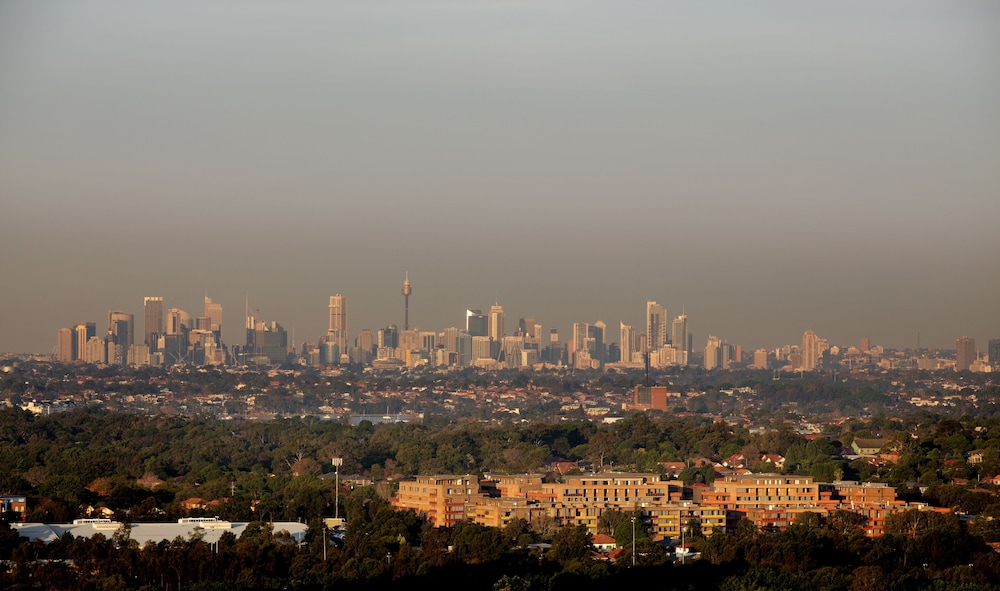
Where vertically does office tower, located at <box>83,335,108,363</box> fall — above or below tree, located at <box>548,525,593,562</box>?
above

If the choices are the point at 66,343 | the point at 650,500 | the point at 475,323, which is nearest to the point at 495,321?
the point at 475,323

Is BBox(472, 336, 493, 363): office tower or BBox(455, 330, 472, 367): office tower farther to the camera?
BBox(455, 330, 472, 367): office tower

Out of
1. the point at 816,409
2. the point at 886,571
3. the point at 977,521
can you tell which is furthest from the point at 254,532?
the point at 816,409

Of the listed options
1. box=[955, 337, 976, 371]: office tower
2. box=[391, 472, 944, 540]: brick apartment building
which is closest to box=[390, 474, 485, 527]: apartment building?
box=[391, 472, 944, 540]: brick apartment building

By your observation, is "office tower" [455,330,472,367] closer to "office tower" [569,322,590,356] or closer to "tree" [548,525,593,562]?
"office tower" [569,322,590,356]

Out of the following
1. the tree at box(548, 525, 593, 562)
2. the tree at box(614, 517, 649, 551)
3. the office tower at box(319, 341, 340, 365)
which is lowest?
the tree at box(614, 517, 649, 551)

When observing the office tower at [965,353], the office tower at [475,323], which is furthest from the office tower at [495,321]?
the office tower at [965,353]

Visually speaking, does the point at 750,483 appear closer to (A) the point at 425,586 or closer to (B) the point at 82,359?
(A) the point at 425,586
